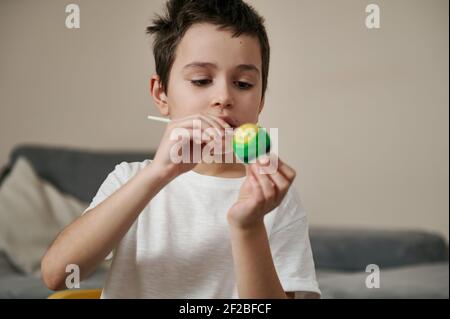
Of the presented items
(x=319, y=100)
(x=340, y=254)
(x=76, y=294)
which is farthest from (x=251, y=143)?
(x=340, y=254)

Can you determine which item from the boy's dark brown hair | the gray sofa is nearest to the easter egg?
the boy's dark brown hair

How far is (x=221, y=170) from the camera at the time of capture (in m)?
0.77

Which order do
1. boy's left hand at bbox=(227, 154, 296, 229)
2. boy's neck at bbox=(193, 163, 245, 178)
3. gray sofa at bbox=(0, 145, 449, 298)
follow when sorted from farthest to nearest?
gray sofa at bbox=(0, 145, 449, 298)
boy's neck at bbox=(193, 163, 245, 178)
boy's left hand at bbox=(227, 154, 296, 229)

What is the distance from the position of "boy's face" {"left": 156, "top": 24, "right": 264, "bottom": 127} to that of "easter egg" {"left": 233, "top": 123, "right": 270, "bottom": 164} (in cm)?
8

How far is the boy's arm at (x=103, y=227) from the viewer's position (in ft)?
1.95

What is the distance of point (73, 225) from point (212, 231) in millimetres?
175

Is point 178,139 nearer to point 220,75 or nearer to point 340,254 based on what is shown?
point 220,75

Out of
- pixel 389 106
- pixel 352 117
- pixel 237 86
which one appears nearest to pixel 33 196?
pixel 352 117

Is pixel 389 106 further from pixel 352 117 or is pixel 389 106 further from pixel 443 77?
pixel 443 77

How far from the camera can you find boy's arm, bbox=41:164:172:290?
1.95ft

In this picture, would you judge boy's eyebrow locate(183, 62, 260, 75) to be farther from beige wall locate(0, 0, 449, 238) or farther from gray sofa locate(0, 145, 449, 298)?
gray sofa locate(0, 145, 449, 298)

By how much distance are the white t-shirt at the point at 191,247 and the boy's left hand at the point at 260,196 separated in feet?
0.51

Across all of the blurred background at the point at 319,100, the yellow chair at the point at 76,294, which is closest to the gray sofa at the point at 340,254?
the blurred background at the point at 319,100

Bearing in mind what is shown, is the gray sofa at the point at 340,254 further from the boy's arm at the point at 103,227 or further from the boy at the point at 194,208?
the boy's arm at the point at 103,227
